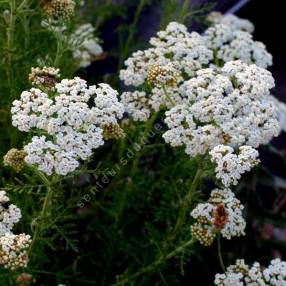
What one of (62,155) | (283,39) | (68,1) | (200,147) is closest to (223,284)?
(200,147)

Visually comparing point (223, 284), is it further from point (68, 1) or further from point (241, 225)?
point (68, 1)

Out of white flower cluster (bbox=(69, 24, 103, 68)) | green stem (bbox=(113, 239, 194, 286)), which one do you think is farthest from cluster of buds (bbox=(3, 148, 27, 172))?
white flower cluster (bbox=(69, 24, 103, 68))

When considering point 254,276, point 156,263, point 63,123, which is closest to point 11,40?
point 63,123

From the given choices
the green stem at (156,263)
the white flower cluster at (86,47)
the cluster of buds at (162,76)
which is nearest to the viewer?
the cluster of buds at (162,76)

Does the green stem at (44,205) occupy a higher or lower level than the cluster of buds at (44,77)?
lower

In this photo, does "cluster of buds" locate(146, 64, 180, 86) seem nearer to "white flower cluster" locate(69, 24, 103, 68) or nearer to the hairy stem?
the hairy stem

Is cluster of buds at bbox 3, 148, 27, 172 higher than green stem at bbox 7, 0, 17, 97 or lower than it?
lower

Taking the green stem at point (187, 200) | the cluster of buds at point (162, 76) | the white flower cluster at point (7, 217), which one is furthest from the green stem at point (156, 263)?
the white flower cluster at point (7, 217)

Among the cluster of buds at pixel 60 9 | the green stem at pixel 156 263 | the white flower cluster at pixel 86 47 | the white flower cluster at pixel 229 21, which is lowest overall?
the green stem at pixel 156 263

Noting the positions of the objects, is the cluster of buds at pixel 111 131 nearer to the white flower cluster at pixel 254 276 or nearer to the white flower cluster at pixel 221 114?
the white flower cluster at pixel 221 114
